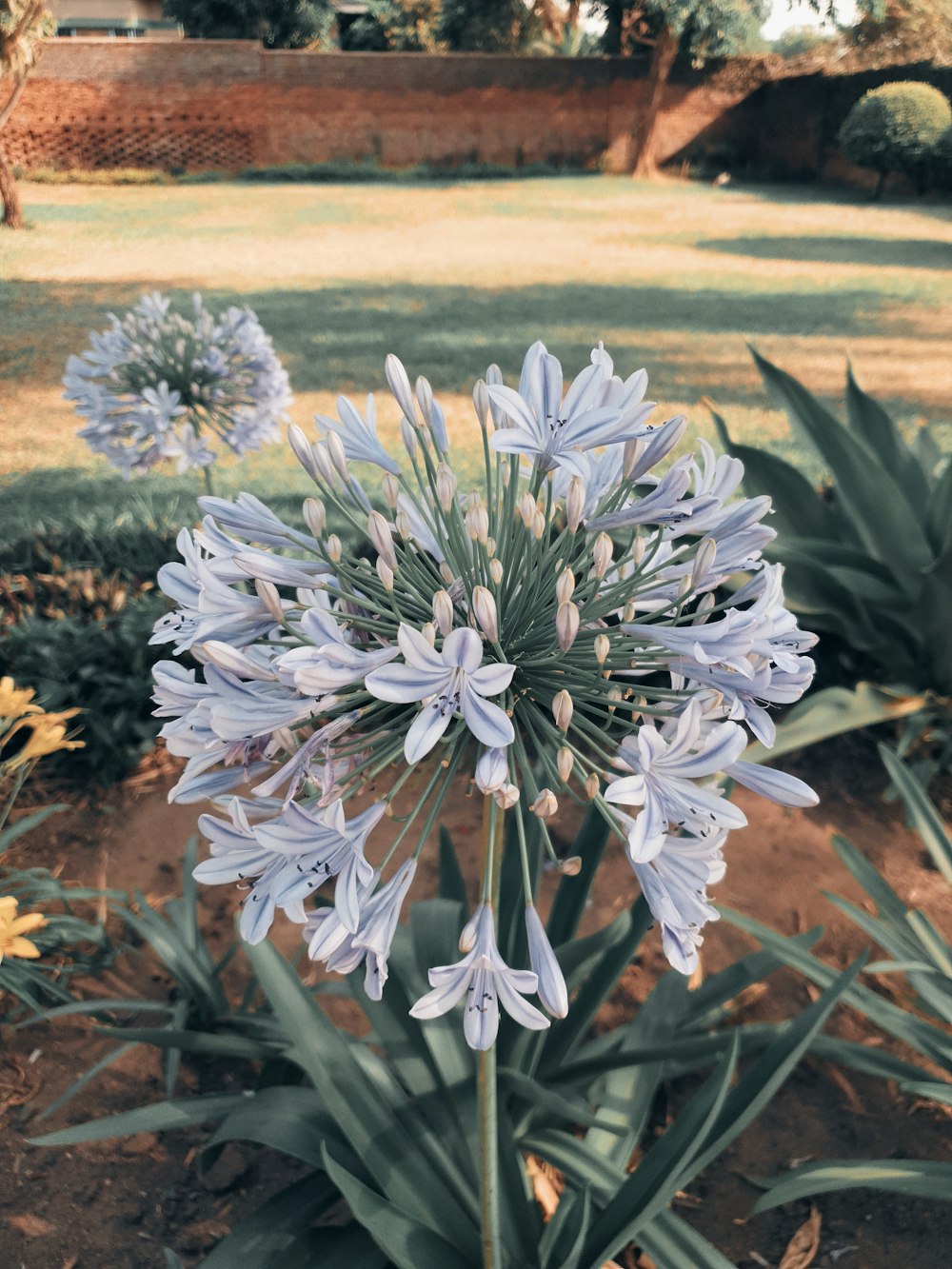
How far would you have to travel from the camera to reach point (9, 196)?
3469mm

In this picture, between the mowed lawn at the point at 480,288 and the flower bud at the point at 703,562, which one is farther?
the mowed lawn at the point at 480,288

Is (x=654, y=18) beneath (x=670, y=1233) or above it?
above

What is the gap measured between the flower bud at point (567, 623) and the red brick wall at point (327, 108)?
3.72 metres

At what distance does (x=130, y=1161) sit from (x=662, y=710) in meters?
1.42

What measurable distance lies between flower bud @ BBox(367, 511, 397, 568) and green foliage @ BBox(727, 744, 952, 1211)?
3.41 feet

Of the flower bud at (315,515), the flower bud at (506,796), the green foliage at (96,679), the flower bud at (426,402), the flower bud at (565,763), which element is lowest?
the green foliage at (96,679)

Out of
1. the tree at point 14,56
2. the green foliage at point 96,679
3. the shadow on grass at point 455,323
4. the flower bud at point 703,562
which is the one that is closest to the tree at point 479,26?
the shadow on grass at point 455,323

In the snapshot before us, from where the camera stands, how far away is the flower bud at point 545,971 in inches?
35.2

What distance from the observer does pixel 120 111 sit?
4645 mm

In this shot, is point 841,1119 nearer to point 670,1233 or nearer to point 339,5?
point 670,1233

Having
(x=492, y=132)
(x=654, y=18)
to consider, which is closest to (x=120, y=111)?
(x=492, y=132)

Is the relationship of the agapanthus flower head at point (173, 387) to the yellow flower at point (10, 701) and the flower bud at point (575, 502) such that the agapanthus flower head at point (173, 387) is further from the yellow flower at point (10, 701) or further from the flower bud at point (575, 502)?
the flower bud at point (575, 502)

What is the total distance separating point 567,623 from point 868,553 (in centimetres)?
238

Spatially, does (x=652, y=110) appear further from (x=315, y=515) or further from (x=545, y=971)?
(x=545, y=971)
